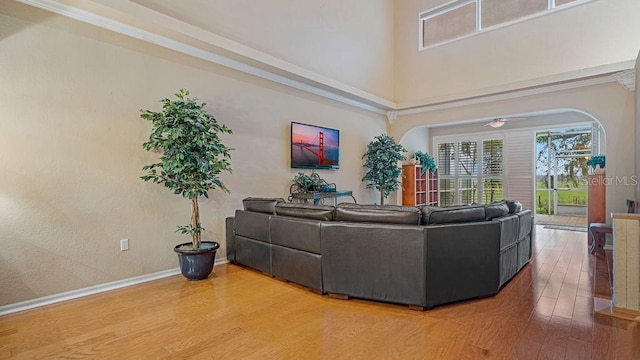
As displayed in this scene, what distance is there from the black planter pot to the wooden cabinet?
5.17 meters

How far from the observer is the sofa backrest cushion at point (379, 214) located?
8.82ft

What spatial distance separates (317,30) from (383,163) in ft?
9.32

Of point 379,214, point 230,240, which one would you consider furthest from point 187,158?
point 379,214

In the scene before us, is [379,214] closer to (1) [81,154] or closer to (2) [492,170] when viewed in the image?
(1) [81,154]

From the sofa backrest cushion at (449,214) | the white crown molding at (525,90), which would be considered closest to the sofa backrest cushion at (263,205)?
the sofa backrest cushion at (449,214)

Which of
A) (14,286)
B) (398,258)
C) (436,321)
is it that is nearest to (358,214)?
(398,258)

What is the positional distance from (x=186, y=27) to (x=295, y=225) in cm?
258

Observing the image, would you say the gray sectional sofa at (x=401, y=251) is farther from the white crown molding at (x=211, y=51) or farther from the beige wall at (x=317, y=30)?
the beige wall at (x=317, y=30)

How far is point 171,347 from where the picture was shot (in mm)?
2064

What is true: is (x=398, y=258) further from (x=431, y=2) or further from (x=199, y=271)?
(x=431, y=2)

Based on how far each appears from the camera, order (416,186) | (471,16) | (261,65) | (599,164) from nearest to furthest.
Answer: (261,65), (599,164), (471,16), (416,186)

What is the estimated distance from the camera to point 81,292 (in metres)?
3.02

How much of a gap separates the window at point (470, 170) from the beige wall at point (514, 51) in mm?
2502

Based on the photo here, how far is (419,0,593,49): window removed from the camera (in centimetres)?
548
